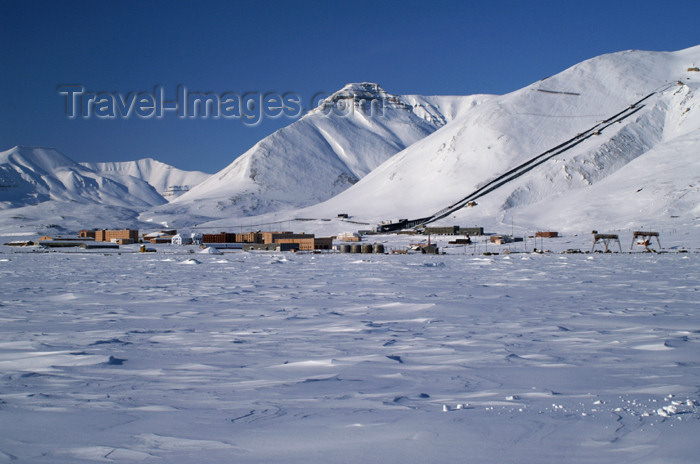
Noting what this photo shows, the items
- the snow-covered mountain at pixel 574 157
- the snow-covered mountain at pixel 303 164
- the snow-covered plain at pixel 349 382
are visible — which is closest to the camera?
the snow-covered plain at pixel 349 382

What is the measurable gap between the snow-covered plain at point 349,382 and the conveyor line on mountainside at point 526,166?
208ft

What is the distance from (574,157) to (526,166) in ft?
22.2

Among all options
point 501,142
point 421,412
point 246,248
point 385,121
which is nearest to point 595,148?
point 501,142

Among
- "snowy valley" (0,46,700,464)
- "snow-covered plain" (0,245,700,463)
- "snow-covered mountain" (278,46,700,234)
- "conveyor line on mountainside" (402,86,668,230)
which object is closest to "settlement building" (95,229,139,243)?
"conveyor line on mountainside" (402,86,668,230)

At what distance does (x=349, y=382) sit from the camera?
571 cm

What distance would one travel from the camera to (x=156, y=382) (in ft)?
18.7

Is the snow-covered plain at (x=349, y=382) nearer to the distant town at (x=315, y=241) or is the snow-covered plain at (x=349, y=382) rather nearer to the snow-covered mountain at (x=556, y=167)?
the distant town at (x=315, y=241)

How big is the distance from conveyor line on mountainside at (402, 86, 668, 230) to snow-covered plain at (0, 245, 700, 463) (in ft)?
208

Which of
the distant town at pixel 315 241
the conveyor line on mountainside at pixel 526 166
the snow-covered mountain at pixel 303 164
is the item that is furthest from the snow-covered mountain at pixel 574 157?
the snow-covered mountain at pixel 303 164

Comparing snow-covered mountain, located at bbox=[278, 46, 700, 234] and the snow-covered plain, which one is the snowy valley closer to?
the snow-covered plain

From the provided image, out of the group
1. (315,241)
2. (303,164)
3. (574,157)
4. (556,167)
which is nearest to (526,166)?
(556,167)

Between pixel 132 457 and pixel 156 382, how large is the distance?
1.96m

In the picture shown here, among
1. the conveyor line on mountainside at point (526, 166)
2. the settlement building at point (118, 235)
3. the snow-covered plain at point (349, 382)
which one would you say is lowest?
the snow-covered plain at point (349, 382)

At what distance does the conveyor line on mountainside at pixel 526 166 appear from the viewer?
251 ft
